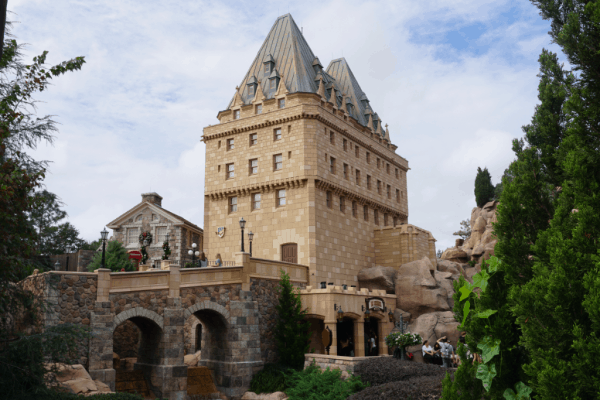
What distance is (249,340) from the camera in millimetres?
A: 27969

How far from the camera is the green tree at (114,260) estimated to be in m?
35.8

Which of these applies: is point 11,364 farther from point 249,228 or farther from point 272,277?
point 249,228

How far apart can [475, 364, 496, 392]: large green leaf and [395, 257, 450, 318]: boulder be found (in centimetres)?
2752

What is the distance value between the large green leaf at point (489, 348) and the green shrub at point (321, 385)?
1364 centimetres

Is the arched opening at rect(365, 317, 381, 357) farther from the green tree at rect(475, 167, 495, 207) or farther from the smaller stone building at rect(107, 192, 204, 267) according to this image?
the green tree at rect(475, 167, 495, 207)

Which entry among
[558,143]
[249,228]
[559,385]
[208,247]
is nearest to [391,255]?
[249,228]

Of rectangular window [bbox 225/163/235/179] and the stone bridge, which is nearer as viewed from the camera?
the stone bridge

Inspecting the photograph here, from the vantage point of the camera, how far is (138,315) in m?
24.5

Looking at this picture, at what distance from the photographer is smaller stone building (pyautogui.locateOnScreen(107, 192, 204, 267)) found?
4316 cm

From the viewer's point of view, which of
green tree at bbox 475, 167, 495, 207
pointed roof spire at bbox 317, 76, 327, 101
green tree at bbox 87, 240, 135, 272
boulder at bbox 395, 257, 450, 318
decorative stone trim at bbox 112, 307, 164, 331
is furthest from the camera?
green tree at bbox 475, 167, 495, 207

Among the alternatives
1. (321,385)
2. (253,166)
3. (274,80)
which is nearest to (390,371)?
(321,385)

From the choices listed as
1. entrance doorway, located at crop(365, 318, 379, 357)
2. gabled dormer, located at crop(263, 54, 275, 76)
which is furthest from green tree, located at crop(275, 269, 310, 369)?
gabled dormer, located at crop(263, 54, 275, 76)

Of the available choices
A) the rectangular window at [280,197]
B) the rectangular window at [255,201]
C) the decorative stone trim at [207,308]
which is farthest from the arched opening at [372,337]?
the rectangular window at [255,201]

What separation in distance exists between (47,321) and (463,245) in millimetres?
47475
